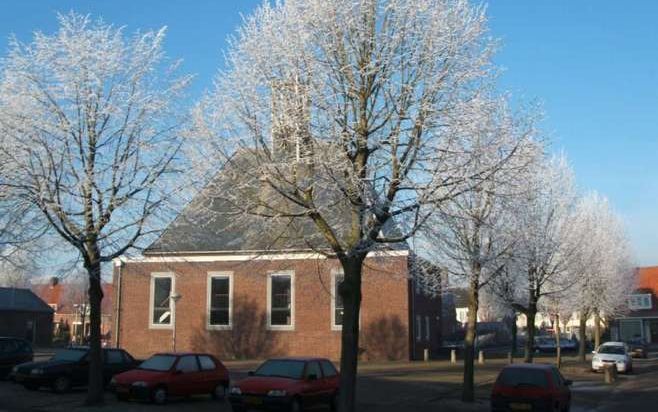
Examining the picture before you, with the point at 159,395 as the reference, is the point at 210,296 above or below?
above

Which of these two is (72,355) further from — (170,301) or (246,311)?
(170,301)

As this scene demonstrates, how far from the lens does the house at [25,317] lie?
6844 cm

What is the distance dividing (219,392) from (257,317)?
20.7 m

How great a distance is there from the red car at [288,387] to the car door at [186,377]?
6.97ft

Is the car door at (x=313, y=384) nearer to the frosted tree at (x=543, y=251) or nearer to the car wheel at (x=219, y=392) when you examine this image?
the car wheel at (x=219, y=392)

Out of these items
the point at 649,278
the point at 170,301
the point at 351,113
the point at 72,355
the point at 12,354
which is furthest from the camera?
the point at 649,278

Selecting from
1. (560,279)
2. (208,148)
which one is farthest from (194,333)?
(208,148)

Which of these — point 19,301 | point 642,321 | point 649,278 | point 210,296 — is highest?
point 649,278

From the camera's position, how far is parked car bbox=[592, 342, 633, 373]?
40.0 metres

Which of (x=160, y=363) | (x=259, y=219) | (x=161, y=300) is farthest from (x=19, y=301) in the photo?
(x=259, y=219)

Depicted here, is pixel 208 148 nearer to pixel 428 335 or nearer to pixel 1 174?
pixel 1 174

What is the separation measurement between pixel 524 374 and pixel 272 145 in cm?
902

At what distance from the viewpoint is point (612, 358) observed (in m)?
40.1

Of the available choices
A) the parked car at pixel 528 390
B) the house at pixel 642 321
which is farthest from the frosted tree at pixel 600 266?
the house at pixel 642 321
